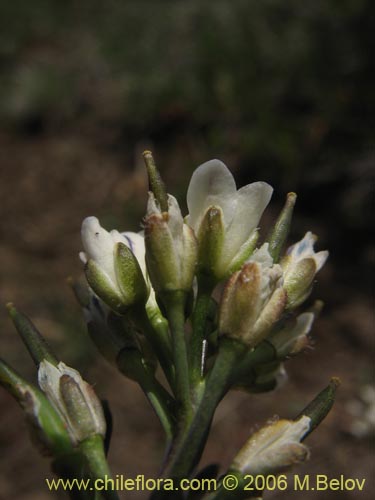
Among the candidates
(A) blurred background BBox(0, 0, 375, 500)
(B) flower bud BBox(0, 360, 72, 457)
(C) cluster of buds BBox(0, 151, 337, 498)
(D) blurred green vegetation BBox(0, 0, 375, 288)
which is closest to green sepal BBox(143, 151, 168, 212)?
(C) cluster of buds BBox(0, 151, 337, 498)

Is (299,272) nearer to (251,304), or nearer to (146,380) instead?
(251,304)

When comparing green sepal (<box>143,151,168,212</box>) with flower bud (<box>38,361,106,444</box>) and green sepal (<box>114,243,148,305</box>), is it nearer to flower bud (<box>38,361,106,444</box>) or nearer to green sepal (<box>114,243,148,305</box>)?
green sepal (<box>114,243,148,305</box>)

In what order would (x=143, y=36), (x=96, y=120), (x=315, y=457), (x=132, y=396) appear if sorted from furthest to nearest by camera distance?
(x=143, y=36), (x=96, y=120), (x=132, y=396), (x=315, y=457)

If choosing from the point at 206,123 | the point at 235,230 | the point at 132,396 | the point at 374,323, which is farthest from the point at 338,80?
the point at 235,230

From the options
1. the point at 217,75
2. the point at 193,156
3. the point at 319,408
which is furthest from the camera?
the point at 217,75

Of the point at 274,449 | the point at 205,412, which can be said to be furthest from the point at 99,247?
the point at 274,449

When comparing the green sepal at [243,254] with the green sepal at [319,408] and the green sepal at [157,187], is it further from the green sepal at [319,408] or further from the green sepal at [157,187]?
the green sepal at [319,408]

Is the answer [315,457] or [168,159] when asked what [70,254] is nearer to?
[168,159]
